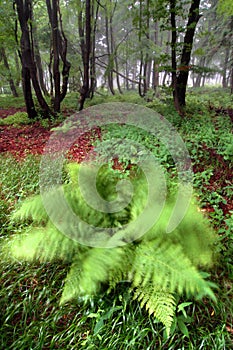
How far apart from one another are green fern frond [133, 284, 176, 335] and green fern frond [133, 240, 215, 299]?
0.04 meters

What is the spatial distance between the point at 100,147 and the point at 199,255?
2768 mm

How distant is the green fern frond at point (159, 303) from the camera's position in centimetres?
126

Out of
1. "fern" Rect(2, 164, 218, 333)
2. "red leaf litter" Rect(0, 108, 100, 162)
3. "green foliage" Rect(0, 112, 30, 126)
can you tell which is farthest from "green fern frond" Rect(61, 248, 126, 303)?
"green foliage" Rect(0, 112, 30, 126)

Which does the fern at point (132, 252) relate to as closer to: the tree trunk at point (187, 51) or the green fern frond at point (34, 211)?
the green fern frond at point (34, 211)

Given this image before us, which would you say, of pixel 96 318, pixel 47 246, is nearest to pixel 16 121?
pixel 47 246

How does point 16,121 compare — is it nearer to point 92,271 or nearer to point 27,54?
point 27,54

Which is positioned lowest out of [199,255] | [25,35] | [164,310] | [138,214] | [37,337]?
[37,337]

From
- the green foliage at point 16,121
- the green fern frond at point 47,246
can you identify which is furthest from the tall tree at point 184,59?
the green fern frond at point 47,246

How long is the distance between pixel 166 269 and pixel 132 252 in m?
0.28

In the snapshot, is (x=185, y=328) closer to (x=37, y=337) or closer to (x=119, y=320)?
(x=119, y=320)

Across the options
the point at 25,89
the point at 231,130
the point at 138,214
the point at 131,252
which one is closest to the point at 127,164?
the point at 138,214

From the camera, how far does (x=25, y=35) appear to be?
545cm

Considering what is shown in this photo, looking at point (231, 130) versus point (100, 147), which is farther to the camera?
point (231, 130)

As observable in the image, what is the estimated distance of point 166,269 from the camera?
55.0 inches
